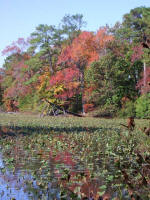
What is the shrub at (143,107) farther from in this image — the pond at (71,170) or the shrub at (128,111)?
the pond at (71,170)

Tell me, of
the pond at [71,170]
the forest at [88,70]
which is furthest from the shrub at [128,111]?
the pond at [71,170]

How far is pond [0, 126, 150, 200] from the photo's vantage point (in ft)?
22.0

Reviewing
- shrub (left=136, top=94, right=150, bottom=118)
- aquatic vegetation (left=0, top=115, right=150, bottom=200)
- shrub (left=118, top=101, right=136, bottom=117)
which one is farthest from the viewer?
shrub (left=118, top=101, right=136, bottom=117)

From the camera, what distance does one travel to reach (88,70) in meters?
36.0

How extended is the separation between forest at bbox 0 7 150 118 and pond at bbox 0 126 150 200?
18.9m

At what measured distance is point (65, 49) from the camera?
40.8 meters

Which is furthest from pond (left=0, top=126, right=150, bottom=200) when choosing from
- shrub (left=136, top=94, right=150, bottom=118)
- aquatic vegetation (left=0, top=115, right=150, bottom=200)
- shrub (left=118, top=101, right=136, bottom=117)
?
shrub (left=118, top=101, right=136, bottom=117)

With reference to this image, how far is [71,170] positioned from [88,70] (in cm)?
2739

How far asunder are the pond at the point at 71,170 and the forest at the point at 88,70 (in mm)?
18937

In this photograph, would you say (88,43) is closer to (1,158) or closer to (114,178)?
(1,158)

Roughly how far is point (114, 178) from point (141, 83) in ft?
89.7

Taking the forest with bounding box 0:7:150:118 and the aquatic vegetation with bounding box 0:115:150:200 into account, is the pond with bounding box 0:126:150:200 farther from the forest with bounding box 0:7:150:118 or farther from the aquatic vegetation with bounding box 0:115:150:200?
the forest with bounding box 0:7:150:118

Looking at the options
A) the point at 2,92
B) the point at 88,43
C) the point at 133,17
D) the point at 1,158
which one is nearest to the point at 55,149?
the point at 1,158

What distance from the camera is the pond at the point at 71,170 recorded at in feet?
22.0
